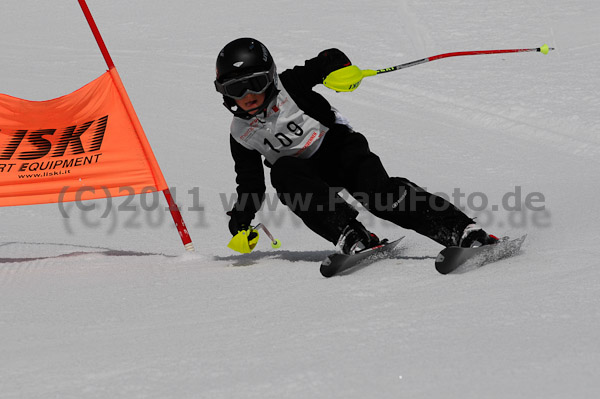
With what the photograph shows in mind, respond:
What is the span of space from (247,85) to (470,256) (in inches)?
51.7

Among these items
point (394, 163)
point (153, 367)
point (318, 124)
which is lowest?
point (394, 163)

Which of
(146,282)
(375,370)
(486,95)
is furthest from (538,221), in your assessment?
(486,95)

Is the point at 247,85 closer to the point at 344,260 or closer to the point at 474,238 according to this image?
the point at 344,260

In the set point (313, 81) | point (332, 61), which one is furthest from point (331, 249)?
point (332, 61)

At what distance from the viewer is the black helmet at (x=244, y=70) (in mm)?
3591

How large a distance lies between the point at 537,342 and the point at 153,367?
114 centimetres

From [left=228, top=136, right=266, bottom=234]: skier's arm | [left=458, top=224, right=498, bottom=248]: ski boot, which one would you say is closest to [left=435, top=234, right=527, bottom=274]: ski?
[left=458, top=224, right=498, bottom=248]: ski boot

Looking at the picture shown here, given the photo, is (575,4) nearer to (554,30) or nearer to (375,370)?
(554,30)

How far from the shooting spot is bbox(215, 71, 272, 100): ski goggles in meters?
3.60

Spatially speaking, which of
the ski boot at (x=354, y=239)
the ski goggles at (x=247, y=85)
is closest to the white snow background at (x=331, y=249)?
the ski boot at (x=354, y=239)

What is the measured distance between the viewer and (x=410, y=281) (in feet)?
10.2

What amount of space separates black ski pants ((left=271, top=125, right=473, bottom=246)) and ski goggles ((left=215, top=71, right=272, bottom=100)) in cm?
36

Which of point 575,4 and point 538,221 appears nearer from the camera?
point 538,221

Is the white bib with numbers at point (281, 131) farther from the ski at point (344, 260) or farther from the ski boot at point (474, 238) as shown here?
the ski boot at point (474, 238)
